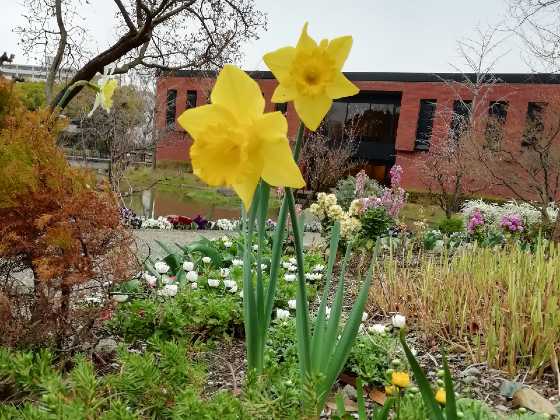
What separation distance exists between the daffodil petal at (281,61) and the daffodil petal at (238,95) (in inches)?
4.0

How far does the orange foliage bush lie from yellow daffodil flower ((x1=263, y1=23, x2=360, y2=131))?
1242mm

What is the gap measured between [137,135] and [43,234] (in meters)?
15.1

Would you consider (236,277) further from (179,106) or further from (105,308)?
(179,106)

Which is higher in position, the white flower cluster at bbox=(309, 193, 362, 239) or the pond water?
the white flower cluster at bbox=(309, 193, 362, 239)

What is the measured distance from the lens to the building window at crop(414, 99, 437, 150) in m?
23.4

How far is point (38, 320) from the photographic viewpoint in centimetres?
206

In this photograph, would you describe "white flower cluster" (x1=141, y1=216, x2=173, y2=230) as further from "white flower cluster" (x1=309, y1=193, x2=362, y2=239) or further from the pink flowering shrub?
the pink flowering shrub

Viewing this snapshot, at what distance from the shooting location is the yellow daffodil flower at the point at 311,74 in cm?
116

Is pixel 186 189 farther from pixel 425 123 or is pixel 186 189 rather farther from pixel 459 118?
pixel 459 118

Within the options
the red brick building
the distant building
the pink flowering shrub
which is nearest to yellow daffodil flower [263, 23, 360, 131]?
the distant building

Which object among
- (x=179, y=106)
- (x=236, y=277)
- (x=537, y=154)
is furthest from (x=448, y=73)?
(x=236, y=277)

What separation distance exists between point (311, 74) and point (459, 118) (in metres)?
21.2

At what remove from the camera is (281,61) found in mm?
1190

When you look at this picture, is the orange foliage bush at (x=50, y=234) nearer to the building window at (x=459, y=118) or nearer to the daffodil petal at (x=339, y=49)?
the daffodil petal at (x=339, y=49)
